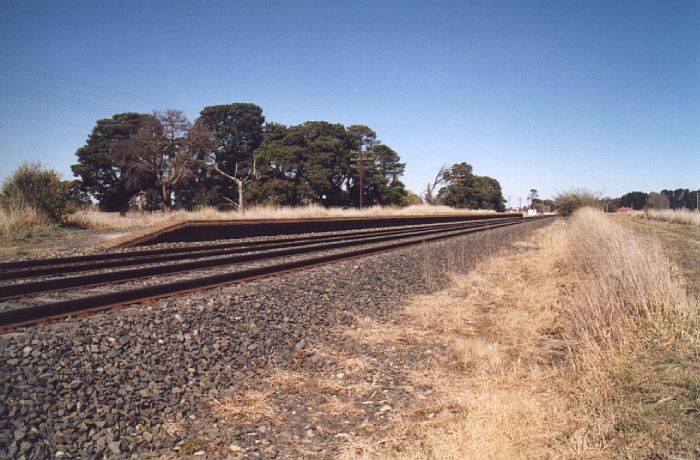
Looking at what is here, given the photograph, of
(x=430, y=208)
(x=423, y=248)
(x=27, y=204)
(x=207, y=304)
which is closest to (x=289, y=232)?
(x=423, y=248)

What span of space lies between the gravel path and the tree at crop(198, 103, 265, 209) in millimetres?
36465

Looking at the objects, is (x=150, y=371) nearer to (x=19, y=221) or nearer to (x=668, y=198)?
(x=19, y=221)

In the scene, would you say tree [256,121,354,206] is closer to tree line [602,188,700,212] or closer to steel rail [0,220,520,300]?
steel rail [0,220,520,300]

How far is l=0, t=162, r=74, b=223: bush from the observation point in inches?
640

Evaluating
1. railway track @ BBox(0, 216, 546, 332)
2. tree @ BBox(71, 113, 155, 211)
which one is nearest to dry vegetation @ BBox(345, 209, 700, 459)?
railway track @ BBox(0, 216, 546, 332)

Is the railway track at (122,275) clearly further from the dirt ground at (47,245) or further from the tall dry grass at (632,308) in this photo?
the tall dry grass at (632,308)

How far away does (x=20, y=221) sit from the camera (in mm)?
15422

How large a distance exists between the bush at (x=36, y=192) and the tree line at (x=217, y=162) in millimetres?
15358

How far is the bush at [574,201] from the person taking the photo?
1719 inches

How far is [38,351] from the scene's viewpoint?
3.32m

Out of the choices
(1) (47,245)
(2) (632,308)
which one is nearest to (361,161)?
(1) (47,245)

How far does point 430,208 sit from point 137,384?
48839 millimetres

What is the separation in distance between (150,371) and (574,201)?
1992 inches

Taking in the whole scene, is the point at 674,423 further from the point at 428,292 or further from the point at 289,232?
the point at 289,232
